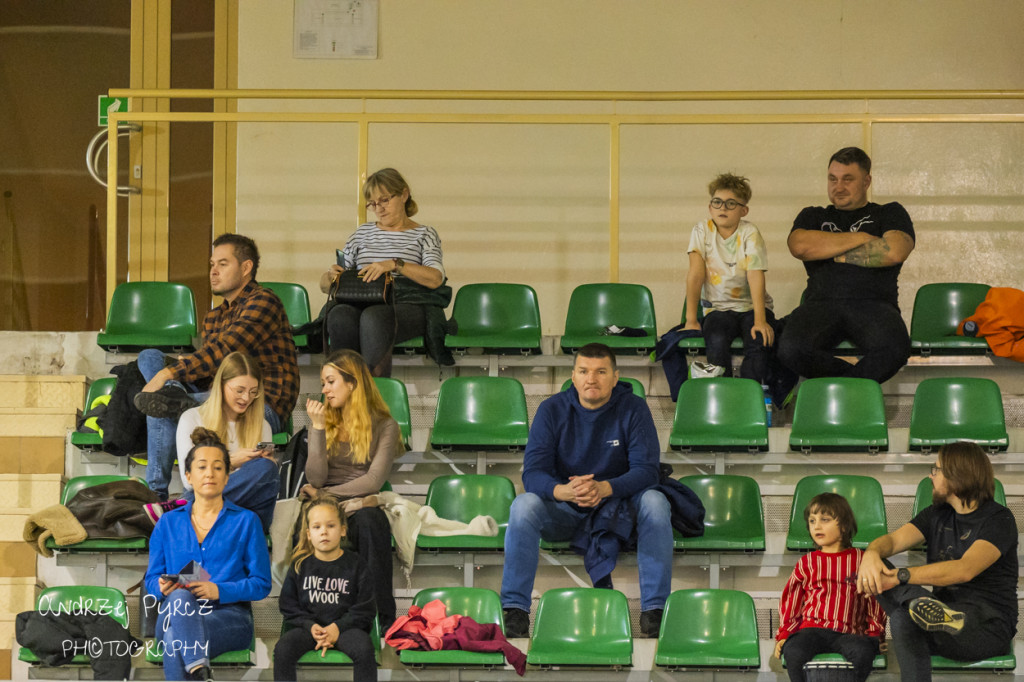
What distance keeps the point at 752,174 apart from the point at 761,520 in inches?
118

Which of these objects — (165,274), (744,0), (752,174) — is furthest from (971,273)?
(165,274)

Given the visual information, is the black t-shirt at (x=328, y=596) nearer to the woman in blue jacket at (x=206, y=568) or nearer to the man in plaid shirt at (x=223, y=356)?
the woman in blue jacket at (x=206, y=568)

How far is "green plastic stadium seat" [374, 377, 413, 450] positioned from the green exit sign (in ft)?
9.31

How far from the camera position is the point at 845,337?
229 inches

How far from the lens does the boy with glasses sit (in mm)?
5703

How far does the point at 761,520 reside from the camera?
485cm

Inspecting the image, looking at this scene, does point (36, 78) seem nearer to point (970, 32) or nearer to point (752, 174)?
point (752, 174)

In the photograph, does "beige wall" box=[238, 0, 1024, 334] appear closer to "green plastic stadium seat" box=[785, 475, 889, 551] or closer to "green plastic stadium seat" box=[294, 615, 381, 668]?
"green plastic stadium seat" box=[785, 475, 889, 551]

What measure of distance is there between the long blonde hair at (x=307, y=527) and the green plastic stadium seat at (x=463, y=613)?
0.36 meters

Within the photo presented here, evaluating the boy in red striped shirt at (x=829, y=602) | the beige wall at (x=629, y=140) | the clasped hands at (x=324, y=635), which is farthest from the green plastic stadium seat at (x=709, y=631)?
the beige wall at (x=629, y=140)

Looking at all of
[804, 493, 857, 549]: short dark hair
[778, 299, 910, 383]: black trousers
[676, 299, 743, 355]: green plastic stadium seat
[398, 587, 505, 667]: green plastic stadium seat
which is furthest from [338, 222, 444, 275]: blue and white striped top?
[804, 493, 857, 549]: short dark hair

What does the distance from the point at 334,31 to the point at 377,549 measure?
3.95m

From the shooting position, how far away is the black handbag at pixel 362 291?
5680 mm

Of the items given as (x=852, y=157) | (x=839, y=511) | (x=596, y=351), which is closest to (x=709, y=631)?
(x=839, y=511)
